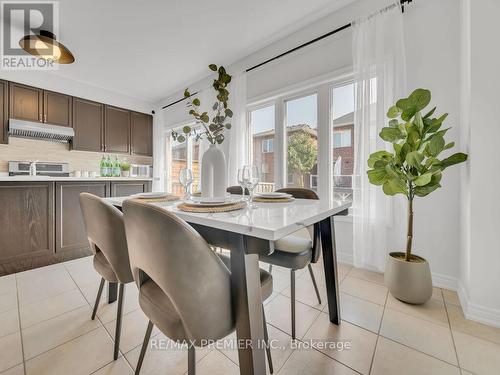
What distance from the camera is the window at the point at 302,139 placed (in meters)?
2.62

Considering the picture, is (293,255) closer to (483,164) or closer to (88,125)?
(483,164)

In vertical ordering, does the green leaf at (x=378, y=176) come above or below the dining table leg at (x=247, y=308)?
above

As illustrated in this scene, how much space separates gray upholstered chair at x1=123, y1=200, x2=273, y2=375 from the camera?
64 cm

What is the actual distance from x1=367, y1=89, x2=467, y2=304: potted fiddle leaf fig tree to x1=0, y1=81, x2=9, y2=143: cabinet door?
14.9 feet

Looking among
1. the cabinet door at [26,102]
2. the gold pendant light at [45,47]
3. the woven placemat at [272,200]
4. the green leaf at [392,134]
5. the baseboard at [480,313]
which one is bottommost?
the baseboard at [480,313]

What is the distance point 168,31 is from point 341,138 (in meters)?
2.40

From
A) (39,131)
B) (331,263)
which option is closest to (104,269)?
(331,263)

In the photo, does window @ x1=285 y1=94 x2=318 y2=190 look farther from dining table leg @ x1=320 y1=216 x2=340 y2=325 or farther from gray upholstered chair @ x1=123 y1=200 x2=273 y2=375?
gray upholstered chair @ x1=123 y1=200 x2=273 y2=375

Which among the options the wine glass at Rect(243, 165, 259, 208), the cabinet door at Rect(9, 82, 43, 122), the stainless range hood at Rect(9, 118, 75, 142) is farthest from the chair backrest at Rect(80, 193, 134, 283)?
the cabinet door at Rect(9, 82, 43, 122)

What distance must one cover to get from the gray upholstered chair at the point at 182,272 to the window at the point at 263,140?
231 centimetres

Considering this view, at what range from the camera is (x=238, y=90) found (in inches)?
120

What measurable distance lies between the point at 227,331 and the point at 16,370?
4.08 ft

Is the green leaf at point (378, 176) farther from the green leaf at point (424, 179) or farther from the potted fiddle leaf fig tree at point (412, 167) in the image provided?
the green leaf at point (424, 179)

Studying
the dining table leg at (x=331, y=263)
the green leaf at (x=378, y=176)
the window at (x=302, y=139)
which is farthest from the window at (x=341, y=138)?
the dining table leg at (x=331, y=263)
